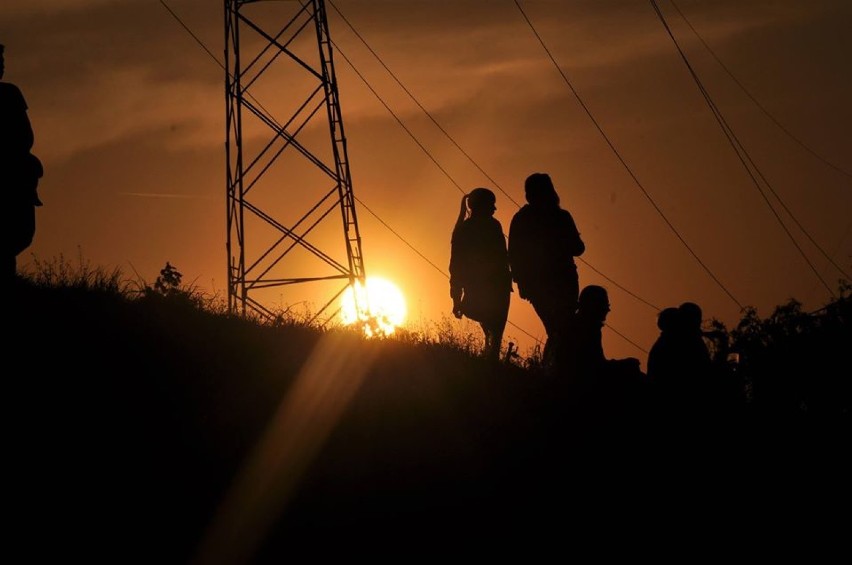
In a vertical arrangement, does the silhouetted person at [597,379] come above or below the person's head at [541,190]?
below

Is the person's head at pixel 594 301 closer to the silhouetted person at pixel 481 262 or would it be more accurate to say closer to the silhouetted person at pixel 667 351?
the silhouetted person at pixel 667 351

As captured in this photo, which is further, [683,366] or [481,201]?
[481,201]

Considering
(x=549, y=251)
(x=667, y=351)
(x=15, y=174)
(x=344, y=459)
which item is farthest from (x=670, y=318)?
(x=15, y=174)

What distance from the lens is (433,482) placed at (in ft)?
32.8

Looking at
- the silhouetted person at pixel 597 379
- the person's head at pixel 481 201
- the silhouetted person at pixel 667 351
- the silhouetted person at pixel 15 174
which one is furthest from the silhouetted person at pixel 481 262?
the silhouetted person at pixel 15 174

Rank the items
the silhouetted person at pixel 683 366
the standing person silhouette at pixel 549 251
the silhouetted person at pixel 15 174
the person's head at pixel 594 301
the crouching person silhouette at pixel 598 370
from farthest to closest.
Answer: the standing person silhouette at pixel 549 251
the person's head at pixel 594 301
the crouching person silhouette at pixel 598 370
the silhouetted person at pixel 683 366
the silhouetted person at pixel 15 174

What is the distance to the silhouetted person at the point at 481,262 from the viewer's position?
45.2 feet

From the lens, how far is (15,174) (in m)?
10.4

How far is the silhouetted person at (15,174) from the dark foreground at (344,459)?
0.80 m

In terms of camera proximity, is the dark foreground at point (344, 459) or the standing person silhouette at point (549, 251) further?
the standing person silhouette at point (549, 251)

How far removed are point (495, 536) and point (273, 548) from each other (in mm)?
1843

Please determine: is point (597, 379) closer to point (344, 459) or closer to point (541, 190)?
point (541, 190)

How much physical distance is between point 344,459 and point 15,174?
369 cm

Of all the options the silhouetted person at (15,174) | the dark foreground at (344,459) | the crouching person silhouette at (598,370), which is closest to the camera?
the dark foreground at (344,459)
